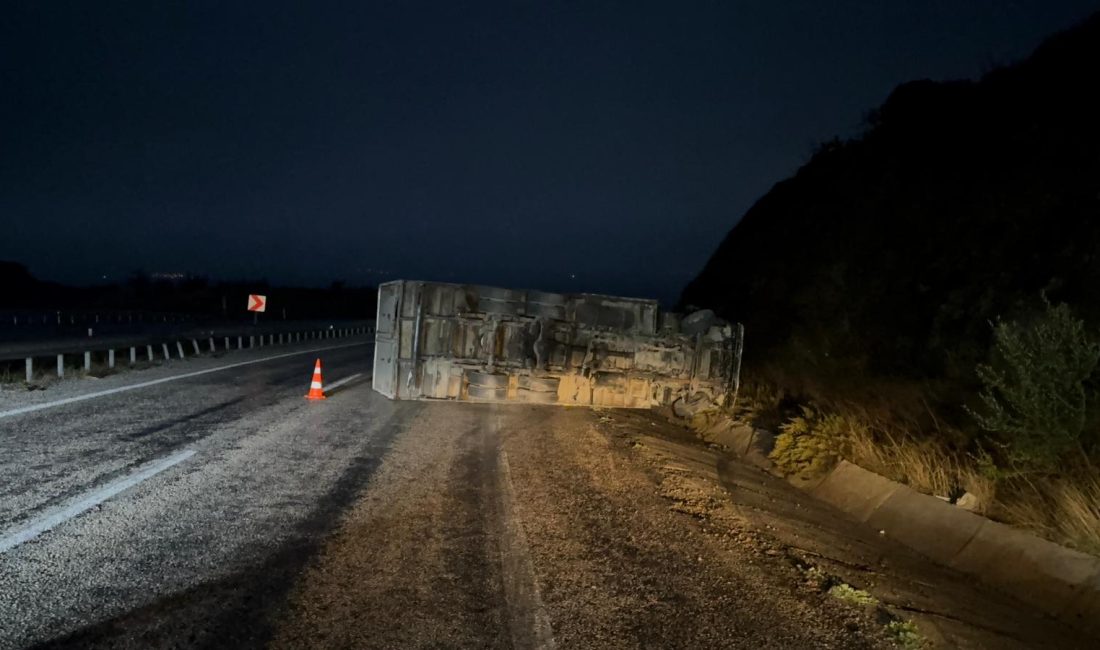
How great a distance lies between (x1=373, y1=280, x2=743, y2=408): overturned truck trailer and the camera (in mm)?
14445

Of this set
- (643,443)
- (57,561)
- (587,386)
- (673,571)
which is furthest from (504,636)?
(587,386)

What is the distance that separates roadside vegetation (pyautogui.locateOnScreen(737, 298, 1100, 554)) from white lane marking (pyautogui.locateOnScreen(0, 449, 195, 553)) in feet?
25.5

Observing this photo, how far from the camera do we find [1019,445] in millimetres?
7973

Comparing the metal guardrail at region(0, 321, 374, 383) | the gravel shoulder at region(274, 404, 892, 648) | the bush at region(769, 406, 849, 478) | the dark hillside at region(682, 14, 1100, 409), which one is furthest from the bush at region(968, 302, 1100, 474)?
the metal guardrail at region(0, 321, 374, 383)

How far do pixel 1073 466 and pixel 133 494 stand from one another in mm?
8692

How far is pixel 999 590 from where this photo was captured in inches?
264

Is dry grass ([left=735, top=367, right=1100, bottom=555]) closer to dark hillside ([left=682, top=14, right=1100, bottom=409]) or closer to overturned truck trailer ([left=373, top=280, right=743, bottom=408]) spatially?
dark hillside ([left=682, top=14, right=1100, bottom=409])

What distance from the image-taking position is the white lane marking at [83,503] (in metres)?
5.93

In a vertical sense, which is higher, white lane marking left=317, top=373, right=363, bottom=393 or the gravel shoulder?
the gravel shoulder

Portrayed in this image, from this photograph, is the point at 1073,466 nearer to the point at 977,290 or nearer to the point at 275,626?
the point at 275,626

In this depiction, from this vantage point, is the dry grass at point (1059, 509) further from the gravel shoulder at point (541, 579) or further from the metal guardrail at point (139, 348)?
the metal guardrail at point (139, 348)

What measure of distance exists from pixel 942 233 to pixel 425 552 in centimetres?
1683

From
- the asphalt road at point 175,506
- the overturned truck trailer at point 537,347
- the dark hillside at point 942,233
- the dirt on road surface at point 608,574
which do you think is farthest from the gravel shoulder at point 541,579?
the dark hillside at point 942,233

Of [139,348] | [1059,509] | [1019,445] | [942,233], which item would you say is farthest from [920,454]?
[139,348]
